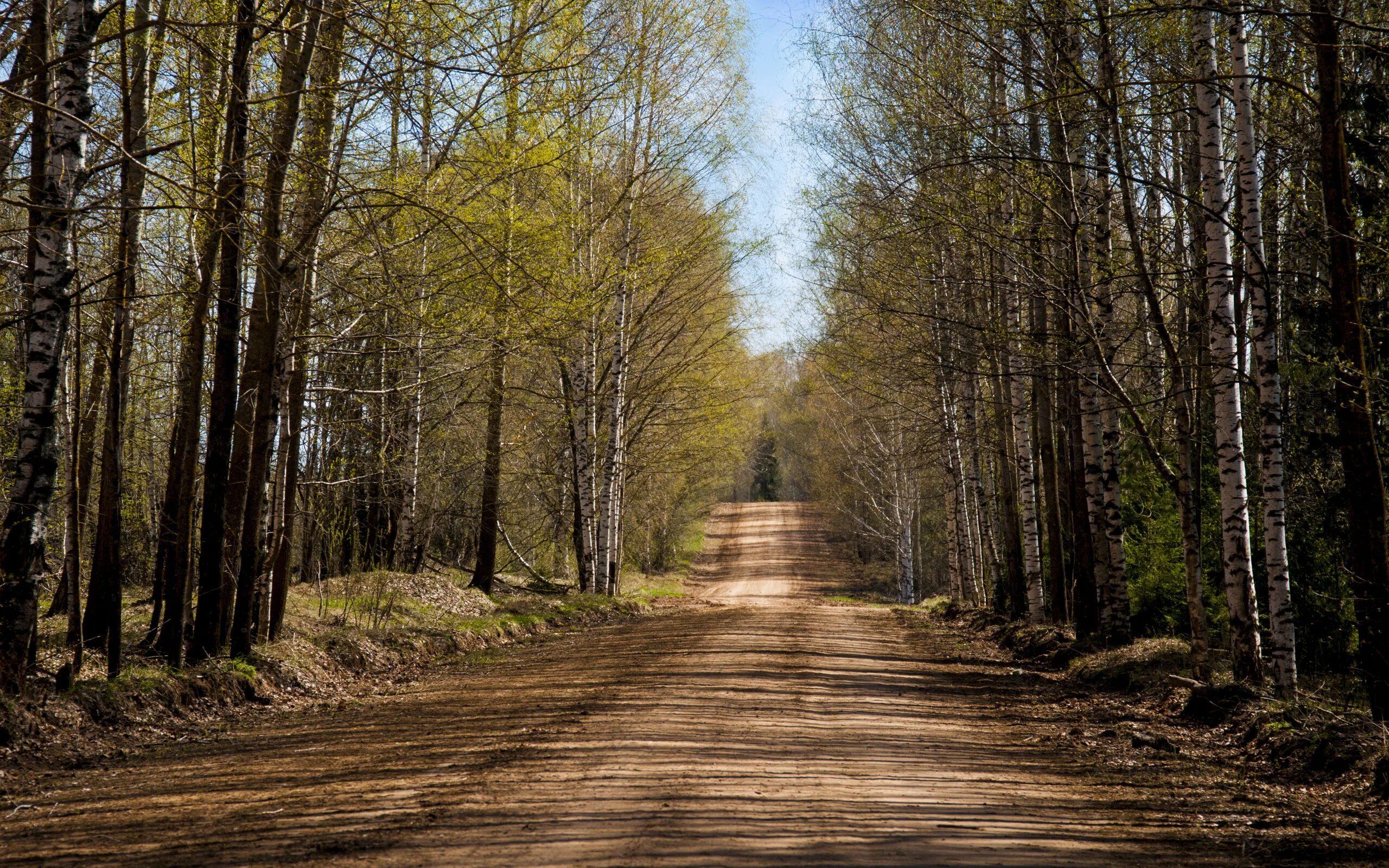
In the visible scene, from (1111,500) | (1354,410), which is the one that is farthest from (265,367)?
(1111,500)

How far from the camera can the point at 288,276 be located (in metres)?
9.58

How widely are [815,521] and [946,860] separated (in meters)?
65.6

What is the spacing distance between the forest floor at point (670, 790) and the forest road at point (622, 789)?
2 cm

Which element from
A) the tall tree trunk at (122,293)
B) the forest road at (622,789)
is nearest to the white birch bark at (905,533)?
the forest road at (622,789)

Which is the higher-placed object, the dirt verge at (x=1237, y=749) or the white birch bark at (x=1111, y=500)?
the white birch bark at (x=1111, y=500)

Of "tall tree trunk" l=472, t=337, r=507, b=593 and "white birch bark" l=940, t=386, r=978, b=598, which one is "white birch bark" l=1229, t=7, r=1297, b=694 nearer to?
"white birch bark" l=940, t=386, r=978, b=598

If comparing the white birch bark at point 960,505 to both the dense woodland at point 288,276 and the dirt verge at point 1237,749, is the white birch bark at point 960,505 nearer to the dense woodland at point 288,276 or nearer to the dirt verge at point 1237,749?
the dense woodland at point 288,276

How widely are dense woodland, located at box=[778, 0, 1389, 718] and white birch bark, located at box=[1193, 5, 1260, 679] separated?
3cm

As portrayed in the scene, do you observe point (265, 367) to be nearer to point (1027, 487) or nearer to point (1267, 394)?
point (1267, 394)

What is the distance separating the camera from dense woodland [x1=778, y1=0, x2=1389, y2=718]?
816 cm

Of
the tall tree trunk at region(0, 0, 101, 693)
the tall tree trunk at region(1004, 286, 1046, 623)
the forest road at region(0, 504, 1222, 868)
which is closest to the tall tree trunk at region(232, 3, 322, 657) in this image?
the forest road at region(0, 504, 1222, 868)

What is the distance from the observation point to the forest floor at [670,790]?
4.75 metres

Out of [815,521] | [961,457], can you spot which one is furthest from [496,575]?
[815,521]

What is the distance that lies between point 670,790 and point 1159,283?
9.95 m
